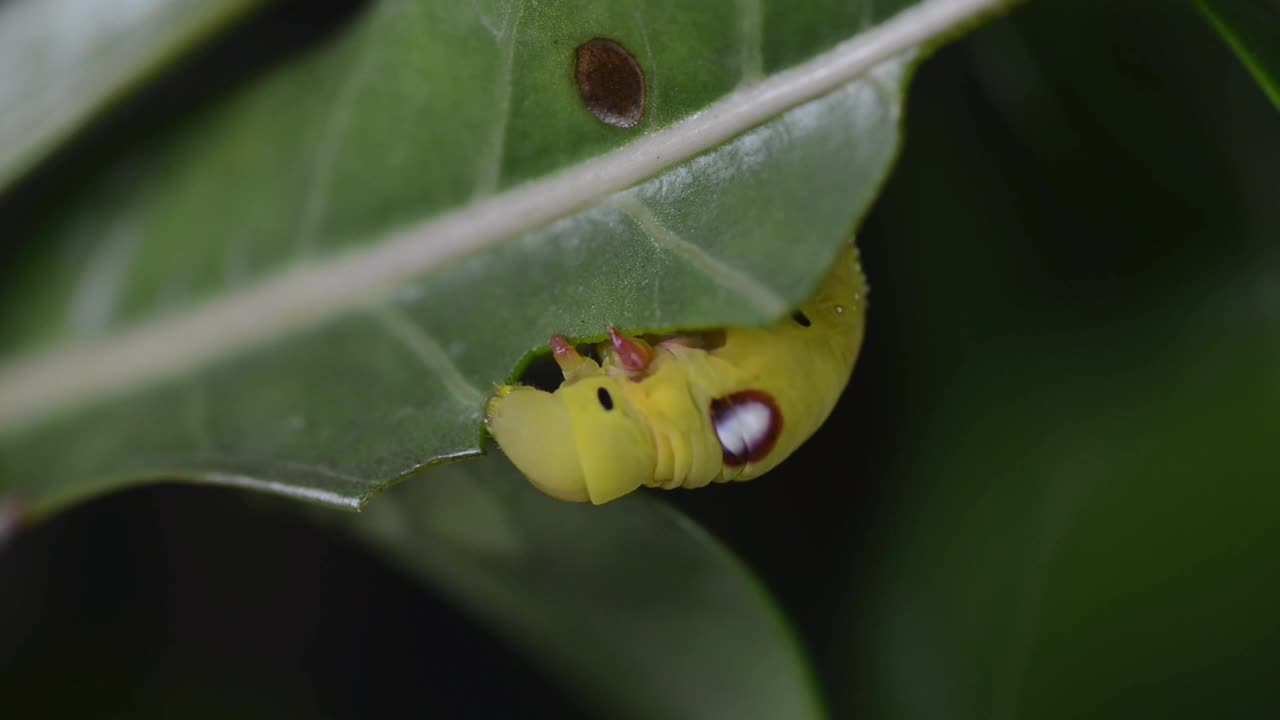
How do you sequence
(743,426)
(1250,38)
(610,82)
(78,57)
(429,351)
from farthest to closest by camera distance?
1. (78,57)
2. (429,351)
3. (743,426)
4. (610,82)
5. (1250,38)

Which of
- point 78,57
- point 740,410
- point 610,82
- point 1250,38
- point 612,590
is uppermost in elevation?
point 78,57

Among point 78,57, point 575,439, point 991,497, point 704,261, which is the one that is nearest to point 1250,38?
point 704,261

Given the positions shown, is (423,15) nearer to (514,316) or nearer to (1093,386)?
(514,316)

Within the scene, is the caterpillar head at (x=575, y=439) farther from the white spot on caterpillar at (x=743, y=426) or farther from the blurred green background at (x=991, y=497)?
the blurred green background at (x=991, y=497)

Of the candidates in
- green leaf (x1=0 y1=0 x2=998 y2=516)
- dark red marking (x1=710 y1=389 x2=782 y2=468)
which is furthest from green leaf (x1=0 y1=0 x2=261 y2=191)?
dark red marking (x1=710 y1=389 x2=782 y2=468)

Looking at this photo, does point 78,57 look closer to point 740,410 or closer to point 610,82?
point 610,82

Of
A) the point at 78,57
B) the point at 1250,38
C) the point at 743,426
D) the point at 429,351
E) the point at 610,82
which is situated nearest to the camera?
the point at 1250,38

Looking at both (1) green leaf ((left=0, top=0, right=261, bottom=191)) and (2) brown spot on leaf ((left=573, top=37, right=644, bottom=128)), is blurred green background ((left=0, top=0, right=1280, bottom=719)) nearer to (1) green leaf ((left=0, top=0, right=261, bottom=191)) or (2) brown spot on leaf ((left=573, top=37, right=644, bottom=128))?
(1) green leaf ((left=0, top=0, right=261, bottom=191))

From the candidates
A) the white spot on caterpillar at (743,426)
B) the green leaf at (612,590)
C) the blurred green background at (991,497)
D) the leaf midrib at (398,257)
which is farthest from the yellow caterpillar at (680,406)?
the blurred green background at (991,497)

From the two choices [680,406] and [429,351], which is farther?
[429,351]
